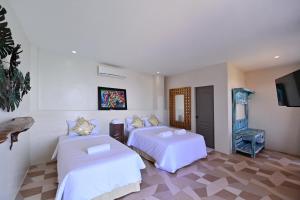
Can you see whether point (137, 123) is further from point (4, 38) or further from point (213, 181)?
point (4, 38)

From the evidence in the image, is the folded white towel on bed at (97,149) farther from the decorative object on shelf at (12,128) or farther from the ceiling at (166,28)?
the ceiling at (166,28)

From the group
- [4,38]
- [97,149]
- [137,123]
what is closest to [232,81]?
[137,123]

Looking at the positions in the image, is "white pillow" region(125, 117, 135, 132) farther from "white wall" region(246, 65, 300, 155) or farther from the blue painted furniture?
"white wall" region(246, 65, 300, 155)

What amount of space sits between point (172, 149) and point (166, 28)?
2290mm

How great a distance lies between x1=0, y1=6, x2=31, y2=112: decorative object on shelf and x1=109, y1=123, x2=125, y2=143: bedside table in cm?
237

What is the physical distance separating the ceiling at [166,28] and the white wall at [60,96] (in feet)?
1.59

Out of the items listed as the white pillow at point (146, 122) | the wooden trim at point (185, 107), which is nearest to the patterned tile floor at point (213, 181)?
the white pillow at point (146, 122)

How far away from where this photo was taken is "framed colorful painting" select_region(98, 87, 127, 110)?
13.8 ft

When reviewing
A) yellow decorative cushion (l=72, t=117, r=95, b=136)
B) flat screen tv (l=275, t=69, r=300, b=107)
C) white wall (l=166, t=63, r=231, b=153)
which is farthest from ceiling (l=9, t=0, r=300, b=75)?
yellow decorative cushion (l=72, t=117, r=95, b=136)

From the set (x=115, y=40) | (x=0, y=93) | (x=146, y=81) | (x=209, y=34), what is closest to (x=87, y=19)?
(x=115, y=40)

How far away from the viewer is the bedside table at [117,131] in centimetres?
416

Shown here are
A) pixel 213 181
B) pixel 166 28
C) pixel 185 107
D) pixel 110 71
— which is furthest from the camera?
pixel 185 107

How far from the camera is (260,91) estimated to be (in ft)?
15.0

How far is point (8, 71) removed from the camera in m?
1.69
